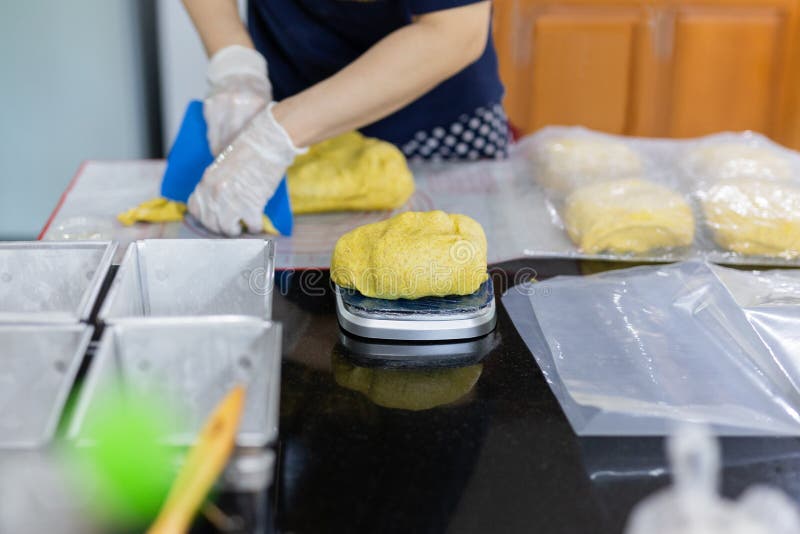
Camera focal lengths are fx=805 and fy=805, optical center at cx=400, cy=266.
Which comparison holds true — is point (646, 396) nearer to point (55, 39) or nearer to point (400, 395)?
point (400, 395)

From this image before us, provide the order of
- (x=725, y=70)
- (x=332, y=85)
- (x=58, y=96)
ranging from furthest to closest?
(x=725, y=70), (x=58, y=96), (x=332, y=85)

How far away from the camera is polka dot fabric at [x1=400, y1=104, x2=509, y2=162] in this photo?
67.1 inches

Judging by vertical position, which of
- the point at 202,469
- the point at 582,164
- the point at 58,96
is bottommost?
the point at 58,96

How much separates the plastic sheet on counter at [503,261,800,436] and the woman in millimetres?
503

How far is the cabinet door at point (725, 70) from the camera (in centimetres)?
278

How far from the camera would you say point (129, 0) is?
2.64 metres

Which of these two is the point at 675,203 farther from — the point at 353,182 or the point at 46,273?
the point at 46,273

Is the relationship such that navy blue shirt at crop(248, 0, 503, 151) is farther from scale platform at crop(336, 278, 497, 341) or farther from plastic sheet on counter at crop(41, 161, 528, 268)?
scale platform at crop(336, 278, 497, 341)

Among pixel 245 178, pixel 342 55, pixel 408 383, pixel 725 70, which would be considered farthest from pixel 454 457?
pixel 725 70

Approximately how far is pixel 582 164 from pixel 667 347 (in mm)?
643

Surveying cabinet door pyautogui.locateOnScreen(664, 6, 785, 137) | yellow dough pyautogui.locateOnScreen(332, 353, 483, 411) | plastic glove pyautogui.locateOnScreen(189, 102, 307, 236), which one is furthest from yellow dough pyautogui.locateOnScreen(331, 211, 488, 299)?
cabinet door pyautogui.locateOnScreen(664, 6, 785, 137)

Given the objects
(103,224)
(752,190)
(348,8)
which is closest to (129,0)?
(348,8)

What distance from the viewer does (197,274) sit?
0.89m

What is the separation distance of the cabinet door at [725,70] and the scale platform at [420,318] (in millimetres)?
2163
